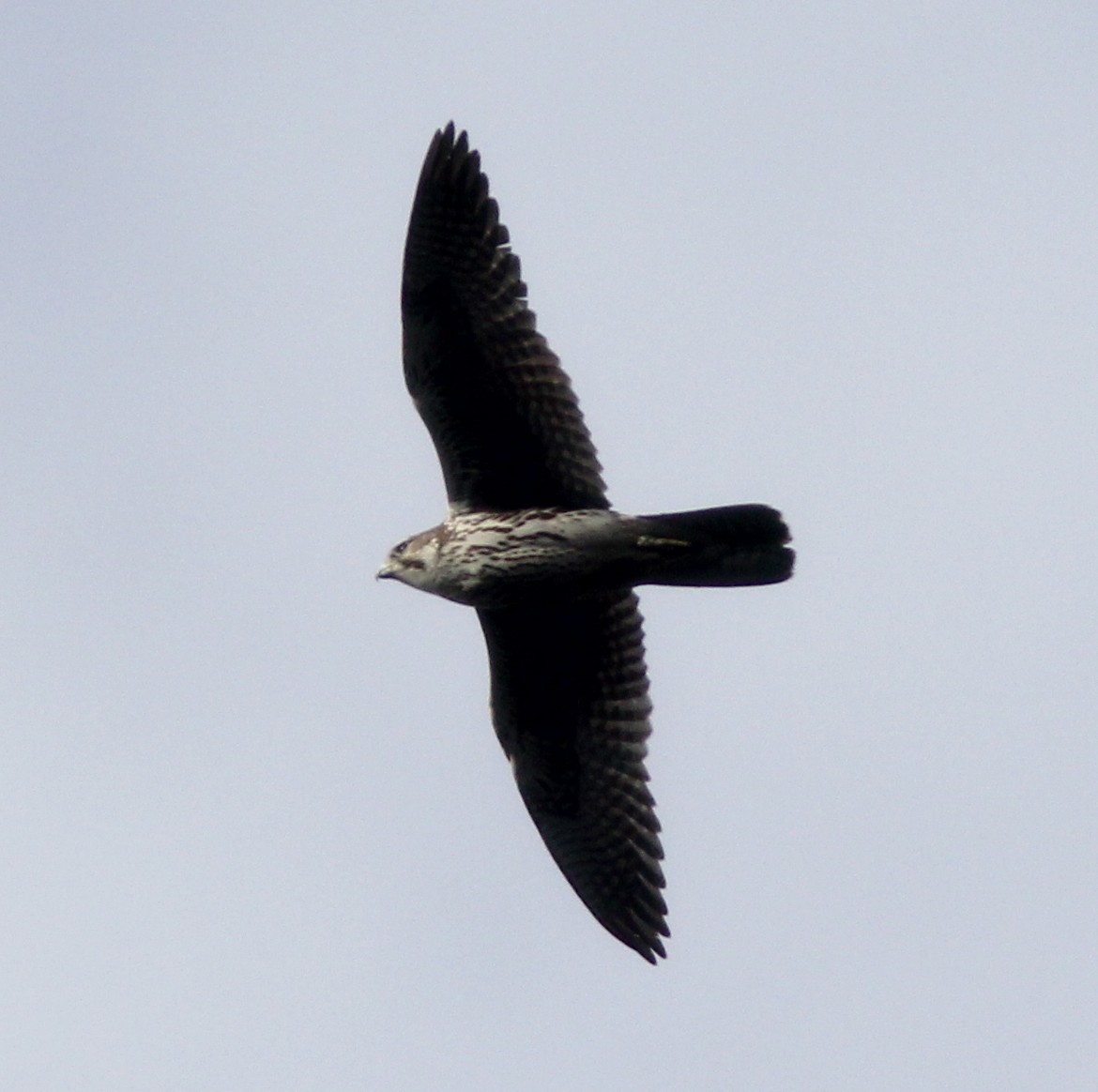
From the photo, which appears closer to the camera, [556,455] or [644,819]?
[556,455]

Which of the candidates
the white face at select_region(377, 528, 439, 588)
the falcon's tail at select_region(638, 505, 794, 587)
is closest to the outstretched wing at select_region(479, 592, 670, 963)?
the white face at select_region(377, 528, 439, 588)

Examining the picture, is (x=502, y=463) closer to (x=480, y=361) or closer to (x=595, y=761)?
(x=480, y=361)

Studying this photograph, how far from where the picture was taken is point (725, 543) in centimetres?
1251

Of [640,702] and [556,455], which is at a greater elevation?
[556,455]

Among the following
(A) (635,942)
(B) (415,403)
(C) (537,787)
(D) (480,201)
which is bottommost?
(A) (635,942)

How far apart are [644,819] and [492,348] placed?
2.93 m

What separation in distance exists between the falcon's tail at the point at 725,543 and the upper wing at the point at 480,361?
1.45ft

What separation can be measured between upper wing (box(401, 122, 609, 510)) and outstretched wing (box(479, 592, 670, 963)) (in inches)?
43.3

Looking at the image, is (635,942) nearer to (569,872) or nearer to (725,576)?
(569,872)

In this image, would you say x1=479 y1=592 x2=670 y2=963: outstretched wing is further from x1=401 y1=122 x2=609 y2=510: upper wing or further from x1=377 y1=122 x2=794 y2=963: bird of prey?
x1=401 y1=122 x2=609 y2=510: upper wing

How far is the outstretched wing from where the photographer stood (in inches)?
537

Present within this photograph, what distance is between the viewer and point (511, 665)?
13.6 m

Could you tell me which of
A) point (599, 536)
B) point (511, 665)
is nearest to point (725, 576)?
point (599, 536)

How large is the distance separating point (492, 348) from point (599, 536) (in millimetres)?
1114
